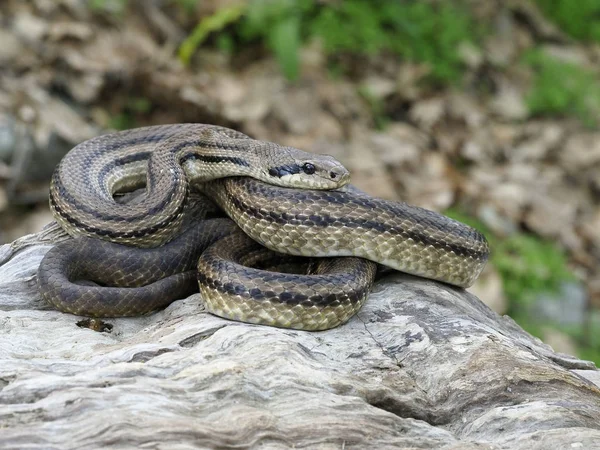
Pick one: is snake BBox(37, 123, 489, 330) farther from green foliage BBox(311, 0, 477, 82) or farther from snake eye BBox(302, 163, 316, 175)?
green foliage BBox(311, 0, 477, 82)

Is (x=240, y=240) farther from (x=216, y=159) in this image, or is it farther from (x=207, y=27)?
(x=207, y=27)

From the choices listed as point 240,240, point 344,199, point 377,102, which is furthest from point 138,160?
point 377,102

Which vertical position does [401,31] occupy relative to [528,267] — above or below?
above

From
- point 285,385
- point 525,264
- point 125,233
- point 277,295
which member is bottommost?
point 525,264

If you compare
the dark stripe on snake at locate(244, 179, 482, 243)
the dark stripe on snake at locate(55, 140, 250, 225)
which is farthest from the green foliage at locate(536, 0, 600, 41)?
the dark stripe on snake at locate(55, 140, 250, 225)

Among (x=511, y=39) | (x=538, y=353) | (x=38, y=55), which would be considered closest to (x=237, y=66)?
(x=38, y=55)

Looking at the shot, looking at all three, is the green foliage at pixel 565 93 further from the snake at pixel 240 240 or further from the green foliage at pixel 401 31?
the snake at pixel 240 240
